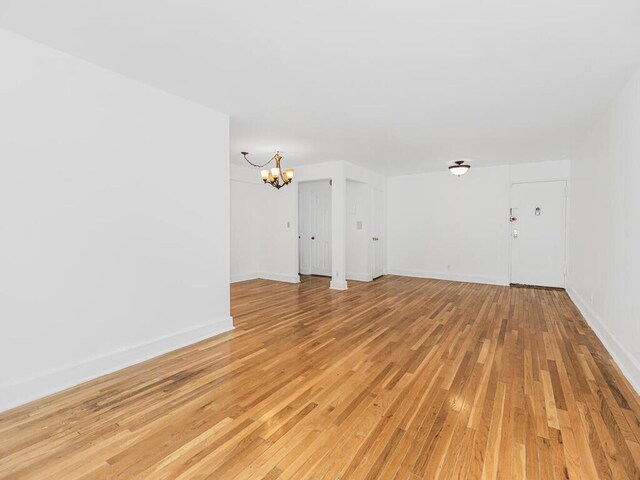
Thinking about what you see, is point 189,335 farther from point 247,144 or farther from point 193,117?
point 247,144

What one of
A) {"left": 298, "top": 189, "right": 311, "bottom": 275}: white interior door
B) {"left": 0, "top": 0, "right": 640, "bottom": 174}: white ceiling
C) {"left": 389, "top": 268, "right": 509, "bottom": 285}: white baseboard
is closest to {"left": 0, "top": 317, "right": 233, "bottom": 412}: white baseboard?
{"left": 0, "top": 0, "right": 640, "bottom": 174}: white ceiling

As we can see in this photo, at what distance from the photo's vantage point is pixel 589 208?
4590 mm

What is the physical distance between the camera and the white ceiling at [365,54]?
80.2 inches

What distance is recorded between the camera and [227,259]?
3.95 meters

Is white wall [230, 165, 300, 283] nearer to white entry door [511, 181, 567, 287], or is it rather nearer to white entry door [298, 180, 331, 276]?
white entry door [298, 180, 331, 276]

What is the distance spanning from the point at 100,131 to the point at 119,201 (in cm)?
62

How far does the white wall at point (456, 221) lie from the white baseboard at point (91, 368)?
5839 mm

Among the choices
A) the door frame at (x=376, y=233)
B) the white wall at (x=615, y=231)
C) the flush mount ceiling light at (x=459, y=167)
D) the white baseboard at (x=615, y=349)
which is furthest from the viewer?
the door frame at (x=376, y=233)

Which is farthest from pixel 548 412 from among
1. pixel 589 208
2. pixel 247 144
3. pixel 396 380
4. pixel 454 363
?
pixel 247 144

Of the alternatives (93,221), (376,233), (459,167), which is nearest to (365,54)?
(93,221)

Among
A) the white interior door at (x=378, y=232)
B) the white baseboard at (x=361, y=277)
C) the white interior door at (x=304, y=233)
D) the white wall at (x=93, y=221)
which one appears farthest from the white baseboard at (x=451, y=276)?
the white wall at (x=93, y=221)

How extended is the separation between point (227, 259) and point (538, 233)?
253 inches

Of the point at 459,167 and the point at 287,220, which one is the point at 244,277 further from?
the point at 459,167

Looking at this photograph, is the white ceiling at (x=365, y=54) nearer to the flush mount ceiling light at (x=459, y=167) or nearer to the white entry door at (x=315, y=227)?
the flush mount ceiling light at (x=459, y=167)
